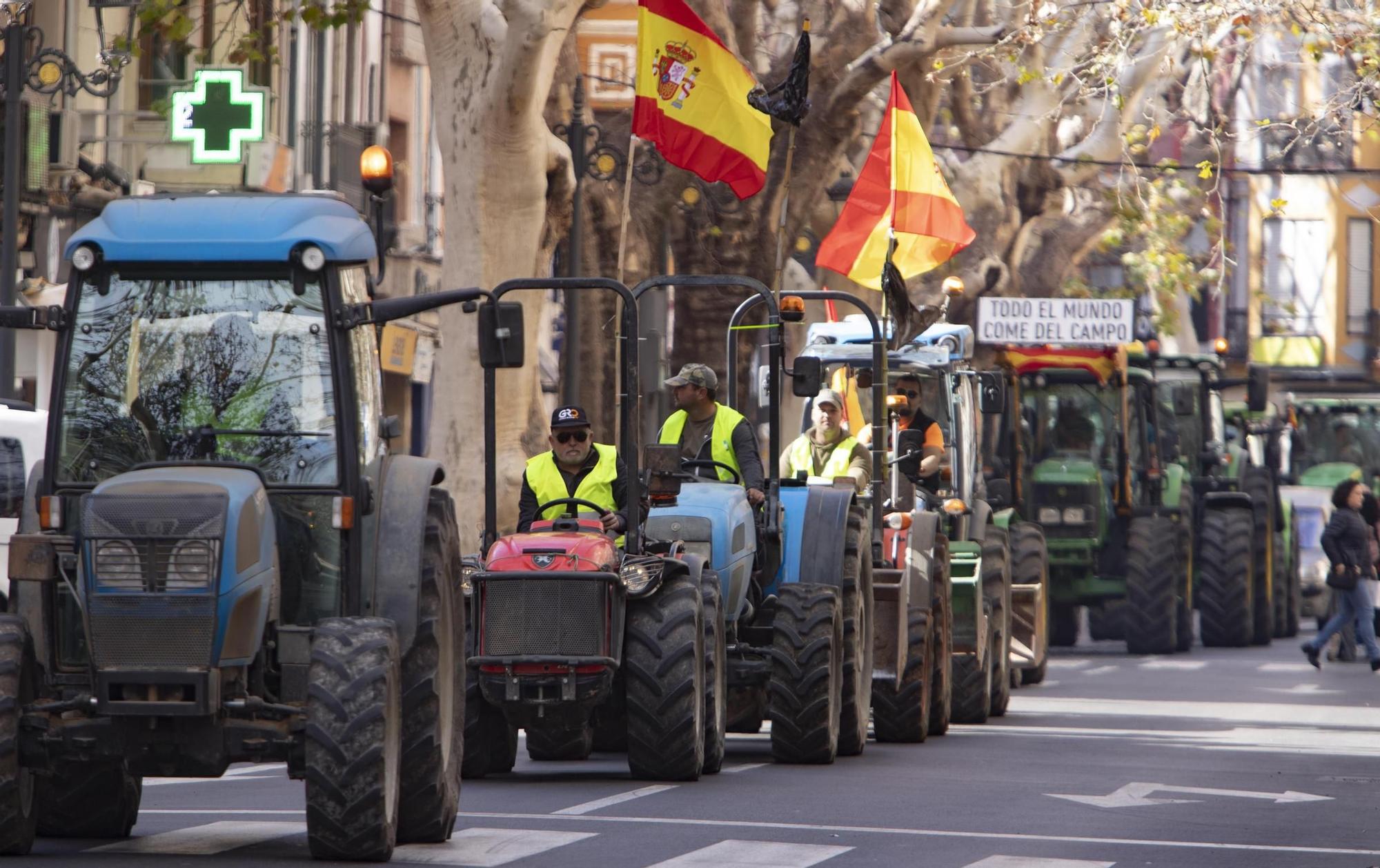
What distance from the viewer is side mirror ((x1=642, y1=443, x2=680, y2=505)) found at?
1433cm

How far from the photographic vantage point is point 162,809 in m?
13.0

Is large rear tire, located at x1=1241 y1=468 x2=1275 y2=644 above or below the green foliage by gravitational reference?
below

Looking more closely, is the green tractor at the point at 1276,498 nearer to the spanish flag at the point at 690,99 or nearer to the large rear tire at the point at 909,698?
the spanish flag at the point at 690,99

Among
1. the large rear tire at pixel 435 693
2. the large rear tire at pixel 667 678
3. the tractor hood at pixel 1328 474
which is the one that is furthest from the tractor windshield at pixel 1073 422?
the large rear tire at pixel 435 693

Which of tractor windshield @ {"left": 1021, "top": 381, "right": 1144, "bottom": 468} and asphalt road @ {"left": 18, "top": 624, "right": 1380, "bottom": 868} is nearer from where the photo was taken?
asphalt road @ {"left": 18, "top": 624, "right": 1380, "bottom": 868}

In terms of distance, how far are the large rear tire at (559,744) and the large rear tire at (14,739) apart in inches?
217

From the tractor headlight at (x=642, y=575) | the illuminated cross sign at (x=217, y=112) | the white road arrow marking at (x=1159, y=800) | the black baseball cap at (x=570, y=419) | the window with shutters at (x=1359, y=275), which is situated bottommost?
the white road arrow marking at (x=1159, y=800)

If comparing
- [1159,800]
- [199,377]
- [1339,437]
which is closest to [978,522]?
[1159,800]

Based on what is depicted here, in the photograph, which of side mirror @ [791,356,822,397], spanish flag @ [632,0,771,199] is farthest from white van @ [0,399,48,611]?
side mirror @ [791,356,822,397]

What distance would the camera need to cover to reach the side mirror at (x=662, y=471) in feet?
47.0

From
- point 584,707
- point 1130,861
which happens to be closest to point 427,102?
point 584,707

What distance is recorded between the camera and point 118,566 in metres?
10.1

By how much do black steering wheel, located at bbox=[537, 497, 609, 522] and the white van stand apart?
21.9ft

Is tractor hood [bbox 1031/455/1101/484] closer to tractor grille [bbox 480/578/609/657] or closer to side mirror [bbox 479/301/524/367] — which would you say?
tractor grille [bbox 480/578/609/657]
